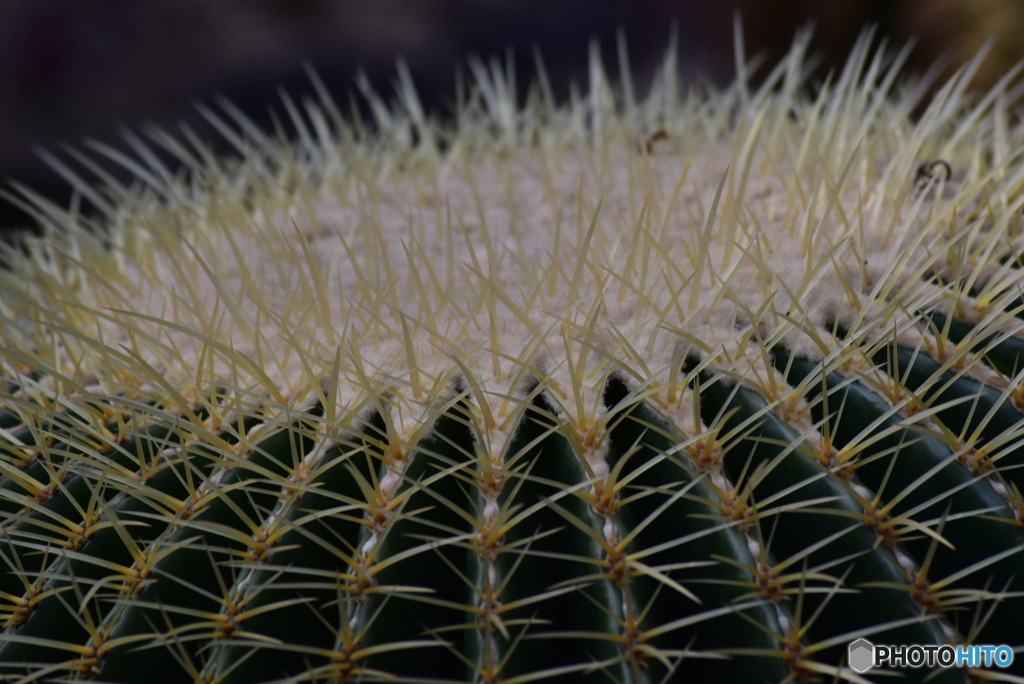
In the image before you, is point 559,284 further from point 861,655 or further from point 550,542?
point 861,655

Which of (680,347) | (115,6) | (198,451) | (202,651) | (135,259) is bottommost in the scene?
(202,651)

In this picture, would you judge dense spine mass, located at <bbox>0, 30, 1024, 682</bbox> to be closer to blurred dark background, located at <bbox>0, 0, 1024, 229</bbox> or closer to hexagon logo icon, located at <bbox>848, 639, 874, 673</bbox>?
hexagon logo icon, located at <bbox>848, 639, 874, 673</bbox>

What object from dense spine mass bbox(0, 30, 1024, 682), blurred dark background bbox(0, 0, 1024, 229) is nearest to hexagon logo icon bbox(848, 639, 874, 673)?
dense spine mass bbox(0, 30, 1024, 682)

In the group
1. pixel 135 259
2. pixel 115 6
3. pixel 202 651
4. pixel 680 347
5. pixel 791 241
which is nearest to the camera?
pixel 202 651

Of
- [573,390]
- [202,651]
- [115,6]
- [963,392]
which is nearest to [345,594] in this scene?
[202,651]

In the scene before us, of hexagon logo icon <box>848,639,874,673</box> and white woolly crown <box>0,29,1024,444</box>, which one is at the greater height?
white woolly crown <box>0,29,1024,444</box>

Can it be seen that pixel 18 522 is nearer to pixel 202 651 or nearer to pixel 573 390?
pixel 202 651
